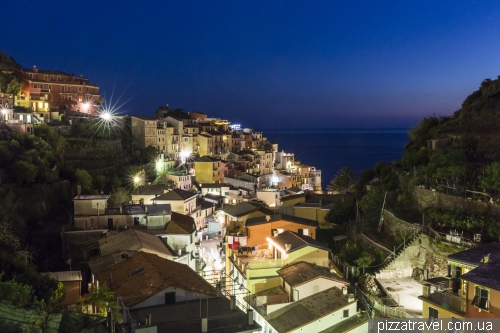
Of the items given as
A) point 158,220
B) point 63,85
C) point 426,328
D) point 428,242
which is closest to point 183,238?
point 158,220

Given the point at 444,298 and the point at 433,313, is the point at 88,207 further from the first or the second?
the point at 444,298

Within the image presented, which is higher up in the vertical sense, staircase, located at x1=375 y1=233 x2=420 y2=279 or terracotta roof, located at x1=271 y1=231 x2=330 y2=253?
terracotta roof, located at x1=271 y1=231 x2=330 y2=253

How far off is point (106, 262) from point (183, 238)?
560 cm

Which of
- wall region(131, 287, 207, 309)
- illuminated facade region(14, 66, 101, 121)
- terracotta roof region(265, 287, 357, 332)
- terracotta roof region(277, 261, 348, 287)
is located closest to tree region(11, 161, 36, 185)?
illuminated facade region(14, 66, 101, 121)

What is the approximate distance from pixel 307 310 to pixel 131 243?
9184 millimetres

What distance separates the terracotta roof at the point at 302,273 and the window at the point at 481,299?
6.33 m

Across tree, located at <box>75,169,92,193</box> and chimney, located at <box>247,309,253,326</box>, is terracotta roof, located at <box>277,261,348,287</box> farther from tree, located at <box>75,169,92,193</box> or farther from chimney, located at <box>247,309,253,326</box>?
tree, located at <box>75,169,92,193</box>

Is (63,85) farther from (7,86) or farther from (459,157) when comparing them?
(459,157)

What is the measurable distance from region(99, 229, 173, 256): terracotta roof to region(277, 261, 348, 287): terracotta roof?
613 cm

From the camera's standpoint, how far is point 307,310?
49.8 feet

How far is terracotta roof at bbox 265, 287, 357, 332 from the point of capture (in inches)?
576

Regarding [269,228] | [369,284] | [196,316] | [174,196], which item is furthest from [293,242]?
[174,196]

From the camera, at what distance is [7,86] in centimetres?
4388

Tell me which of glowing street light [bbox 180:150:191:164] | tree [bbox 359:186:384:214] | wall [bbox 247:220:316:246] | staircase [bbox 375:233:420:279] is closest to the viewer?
staircase [bbox 375:233:420:279]
